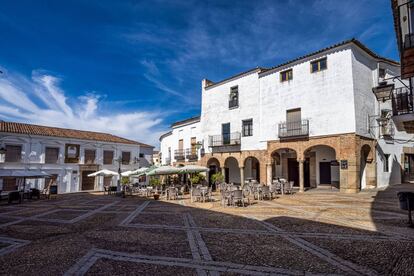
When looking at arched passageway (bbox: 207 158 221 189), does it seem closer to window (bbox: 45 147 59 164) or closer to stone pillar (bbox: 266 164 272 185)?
stone pillar (bbox: 266 164 272 185)

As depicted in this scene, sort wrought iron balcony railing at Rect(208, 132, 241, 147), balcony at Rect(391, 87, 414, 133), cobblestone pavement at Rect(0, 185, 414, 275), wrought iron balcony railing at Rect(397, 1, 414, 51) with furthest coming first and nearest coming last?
wrought iron balcony railing at Rect(208, 132, 241, 147) < balcony at Rect(391, 87, 414, 133) < wrought iron balcony railing at Rect(397, 1, 414, 51) < cobblestone pavement at Rect(0, 185, 414, 275)

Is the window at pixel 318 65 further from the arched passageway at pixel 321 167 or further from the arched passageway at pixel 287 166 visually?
the arched passageway at pixel 287 166

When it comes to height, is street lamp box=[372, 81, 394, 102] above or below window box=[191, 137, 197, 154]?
above

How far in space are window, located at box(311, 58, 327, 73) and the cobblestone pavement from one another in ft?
31.9

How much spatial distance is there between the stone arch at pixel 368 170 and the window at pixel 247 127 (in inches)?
301

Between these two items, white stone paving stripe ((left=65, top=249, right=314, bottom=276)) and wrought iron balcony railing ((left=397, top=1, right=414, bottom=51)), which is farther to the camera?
wrought iron balcony railing ((left=397, top=1, right=414, bottom=51))

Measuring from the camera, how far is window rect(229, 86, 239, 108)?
20834mm

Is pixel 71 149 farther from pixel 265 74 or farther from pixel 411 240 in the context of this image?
pixel 411 240

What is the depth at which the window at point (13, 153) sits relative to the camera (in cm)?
2030

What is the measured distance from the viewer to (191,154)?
2455 centimetres

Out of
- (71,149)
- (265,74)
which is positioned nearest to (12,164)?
(71,149)

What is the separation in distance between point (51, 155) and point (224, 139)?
16050 mm

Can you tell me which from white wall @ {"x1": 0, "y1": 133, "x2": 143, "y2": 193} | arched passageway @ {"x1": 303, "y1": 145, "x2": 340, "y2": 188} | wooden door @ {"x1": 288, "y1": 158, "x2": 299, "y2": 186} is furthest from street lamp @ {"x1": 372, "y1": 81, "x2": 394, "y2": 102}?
white wall @ {"x1": 0, "y1": 133, "x2": 143, "y2": 193}

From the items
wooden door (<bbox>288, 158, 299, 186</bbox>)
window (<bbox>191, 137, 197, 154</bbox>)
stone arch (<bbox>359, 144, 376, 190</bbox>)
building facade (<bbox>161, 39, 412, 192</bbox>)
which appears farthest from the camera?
window (<bbox>191, 137, 197, 154</bbox>)
